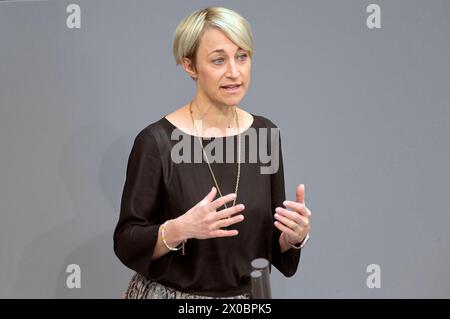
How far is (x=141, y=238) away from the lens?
4.42ft

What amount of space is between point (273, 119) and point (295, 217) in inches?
29.4

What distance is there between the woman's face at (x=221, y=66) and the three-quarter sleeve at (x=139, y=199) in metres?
0.18

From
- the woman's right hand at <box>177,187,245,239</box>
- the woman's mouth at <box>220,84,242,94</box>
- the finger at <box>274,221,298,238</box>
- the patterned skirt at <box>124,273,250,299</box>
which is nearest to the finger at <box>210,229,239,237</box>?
the woman's right hand at <box>177,187,245,239</box>

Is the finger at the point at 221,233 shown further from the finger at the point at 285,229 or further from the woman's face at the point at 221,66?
the woman's face at the point at 221,66

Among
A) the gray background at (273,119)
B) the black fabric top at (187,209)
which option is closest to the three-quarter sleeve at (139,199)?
the black fabric top at (187,209)

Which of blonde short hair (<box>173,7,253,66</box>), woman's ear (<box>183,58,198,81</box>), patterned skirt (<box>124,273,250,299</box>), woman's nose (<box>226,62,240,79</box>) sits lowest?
patterned skirt (<box>124,273,250,299</box>)

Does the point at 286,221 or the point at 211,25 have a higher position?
the point at 211,25

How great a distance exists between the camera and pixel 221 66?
1.37 meters

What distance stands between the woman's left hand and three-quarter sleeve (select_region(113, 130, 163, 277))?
0.92 feet

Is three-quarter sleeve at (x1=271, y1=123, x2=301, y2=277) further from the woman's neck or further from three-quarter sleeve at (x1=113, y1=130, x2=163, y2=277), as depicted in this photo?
three-quarter sleeve at (x1=113, y1=130, x2=163, y2=277)

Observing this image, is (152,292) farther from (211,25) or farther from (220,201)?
(211,25)

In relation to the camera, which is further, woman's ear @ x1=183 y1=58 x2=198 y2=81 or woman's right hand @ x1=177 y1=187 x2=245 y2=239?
woman's ear @ x1=183 y1=58 x2=198 y2=81

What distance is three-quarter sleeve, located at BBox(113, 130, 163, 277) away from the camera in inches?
53.9

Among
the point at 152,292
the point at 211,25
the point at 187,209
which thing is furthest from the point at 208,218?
the point at 211,25
